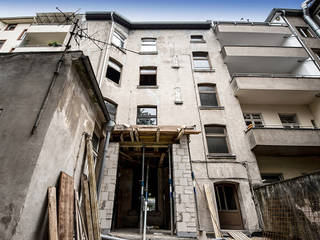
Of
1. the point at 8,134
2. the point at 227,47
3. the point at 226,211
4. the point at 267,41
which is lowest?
the point at 226,211

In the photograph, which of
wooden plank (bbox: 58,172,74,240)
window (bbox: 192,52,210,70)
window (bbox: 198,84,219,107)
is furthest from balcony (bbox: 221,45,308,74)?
wooden plank (bbox: 58,172,74,240)

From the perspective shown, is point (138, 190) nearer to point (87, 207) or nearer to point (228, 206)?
point (228, 206)

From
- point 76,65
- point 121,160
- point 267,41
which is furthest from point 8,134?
point 267,41

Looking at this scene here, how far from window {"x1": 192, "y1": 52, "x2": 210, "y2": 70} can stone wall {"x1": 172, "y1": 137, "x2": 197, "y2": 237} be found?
7.49 m

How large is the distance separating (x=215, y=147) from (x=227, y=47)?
25.7ft

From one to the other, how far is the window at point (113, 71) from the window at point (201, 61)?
5866 mm

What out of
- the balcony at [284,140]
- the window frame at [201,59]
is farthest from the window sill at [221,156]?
the window frame at [201,59]

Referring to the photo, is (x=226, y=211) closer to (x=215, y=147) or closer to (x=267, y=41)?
(x=215, y=147)

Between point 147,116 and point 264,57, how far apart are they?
9.72 m

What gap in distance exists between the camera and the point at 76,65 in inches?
156

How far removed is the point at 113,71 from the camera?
10.7m

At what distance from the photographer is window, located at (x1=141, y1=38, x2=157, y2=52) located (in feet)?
42.0

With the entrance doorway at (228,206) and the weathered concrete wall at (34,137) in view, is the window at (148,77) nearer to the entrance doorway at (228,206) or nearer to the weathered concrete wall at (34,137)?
the weathered concrete wall at (34,137)

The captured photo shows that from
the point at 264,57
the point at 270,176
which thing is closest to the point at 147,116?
the point at 270,176
